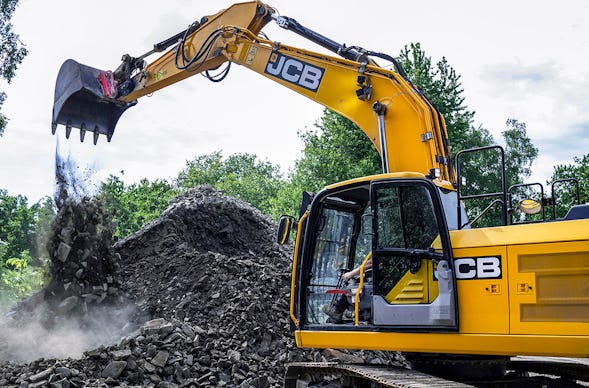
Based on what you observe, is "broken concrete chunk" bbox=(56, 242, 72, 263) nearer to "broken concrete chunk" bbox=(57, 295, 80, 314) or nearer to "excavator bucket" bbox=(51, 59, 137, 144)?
"broken concrete chunk" bbox=(57, 295, 80, 314)

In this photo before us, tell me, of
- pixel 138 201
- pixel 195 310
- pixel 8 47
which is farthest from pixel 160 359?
pixel 138 201

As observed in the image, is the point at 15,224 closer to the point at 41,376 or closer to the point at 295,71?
the point at 41,376

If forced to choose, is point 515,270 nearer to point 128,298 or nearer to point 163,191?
point 128,298

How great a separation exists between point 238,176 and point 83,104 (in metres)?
50.0

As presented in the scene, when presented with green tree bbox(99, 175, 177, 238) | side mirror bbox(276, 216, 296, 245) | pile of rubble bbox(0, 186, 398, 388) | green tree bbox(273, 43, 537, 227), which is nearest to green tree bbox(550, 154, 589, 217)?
green tree bbox(273, 43, 537, 227)

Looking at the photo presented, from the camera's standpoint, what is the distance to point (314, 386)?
18.3 ft

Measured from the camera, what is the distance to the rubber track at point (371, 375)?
444cm

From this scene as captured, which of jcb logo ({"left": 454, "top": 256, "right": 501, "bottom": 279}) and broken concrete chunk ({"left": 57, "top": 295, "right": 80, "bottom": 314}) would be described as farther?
broken concrete chunk ({"left": 57, "top": 295, "right": 80, "bottom": 314})

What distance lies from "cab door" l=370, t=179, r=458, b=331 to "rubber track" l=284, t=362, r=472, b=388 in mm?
367

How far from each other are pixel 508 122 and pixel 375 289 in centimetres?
3632

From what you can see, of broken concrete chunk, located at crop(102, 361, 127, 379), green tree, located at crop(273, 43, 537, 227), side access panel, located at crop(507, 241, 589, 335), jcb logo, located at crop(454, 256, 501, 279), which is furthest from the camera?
green tree, located at crop(273, 43, 537, 227)

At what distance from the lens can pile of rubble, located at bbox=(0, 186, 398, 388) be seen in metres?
8.20

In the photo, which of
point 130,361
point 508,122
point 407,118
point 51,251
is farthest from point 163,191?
point 407,118

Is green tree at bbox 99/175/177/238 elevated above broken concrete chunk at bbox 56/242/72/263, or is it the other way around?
green tree at bbox 99/175/177/238
